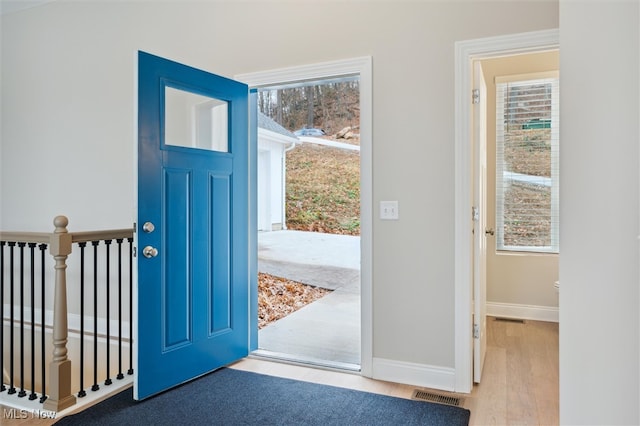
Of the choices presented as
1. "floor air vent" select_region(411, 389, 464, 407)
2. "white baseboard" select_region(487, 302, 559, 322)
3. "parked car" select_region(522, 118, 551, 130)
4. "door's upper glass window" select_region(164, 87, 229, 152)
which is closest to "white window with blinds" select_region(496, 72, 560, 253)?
"parked car" select_region(522, 118, 551, 130)

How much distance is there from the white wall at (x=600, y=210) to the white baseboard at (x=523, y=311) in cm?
378

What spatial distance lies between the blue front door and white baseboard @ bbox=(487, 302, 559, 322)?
2540 millimetres

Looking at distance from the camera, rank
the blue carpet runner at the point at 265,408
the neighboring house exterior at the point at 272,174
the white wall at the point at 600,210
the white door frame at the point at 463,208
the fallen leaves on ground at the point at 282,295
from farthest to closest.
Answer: the neighboring house exterior at the point at 272,174
the fallen leaves on ground at the point at 282,295
the white door frame at the point at 463,208
the blue carpet runner at the point at 265,408
the white wall at the point at 600,210

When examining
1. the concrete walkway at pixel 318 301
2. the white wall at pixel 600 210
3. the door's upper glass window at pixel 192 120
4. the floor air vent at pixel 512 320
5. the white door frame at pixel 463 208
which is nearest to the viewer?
the white wall at pixel 600 210

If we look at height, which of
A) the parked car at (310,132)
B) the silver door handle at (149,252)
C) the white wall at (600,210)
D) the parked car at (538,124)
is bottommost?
the silver door handle at (149,252)

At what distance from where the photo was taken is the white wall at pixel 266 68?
260cm

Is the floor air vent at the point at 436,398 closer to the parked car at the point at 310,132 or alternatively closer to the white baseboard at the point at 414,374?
the white baseboard at the point at 414,374

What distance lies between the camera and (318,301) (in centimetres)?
554

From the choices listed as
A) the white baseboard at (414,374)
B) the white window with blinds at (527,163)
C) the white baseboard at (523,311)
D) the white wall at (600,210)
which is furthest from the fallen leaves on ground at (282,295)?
the white wall at (600,210)

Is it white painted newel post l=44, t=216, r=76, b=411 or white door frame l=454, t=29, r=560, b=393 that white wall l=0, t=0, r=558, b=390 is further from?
white painted newel post l=44, t=216, r=76, b=411

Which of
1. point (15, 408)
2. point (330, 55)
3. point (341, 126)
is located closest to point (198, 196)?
point (330, 55)

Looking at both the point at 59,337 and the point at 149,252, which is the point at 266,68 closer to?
the point at 149,252

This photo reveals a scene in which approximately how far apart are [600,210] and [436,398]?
214 centimetres

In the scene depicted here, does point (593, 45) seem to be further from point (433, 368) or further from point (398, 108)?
point (433, 368)
